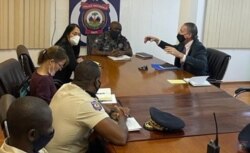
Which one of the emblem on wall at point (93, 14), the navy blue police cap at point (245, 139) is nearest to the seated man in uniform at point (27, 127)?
the navy blue police cap at point (245, 139)

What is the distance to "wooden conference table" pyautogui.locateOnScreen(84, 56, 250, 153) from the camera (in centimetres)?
191

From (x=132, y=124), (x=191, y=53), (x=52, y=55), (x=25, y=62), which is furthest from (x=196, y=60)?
(x=132, y=124)

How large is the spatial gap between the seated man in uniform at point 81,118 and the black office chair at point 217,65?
212 centimetres

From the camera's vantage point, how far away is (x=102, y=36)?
15.9 feet

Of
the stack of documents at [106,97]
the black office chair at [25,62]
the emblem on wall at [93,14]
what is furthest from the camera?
the emblem on wall at [93,14]

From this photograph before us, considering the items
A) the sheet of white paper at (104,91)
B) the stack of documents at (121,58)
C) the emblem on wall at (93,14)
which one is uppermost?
the emblem on wall at (93,14)

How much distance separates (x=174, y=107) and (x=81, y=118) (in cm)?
88

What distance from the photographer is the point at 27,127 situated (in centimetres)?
131

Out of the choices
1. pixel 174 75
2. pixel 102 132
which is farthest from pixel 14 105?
pixel 174 75

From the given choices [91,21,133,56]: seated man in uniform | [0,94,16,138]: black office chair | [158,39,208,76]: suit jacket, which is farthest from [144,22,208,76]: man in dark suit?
[0,94,16,138]: black office chair

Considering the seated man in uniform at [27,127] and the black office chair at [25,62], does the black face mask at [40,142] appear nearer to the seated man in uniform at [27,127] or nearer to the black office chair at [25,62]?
→ the seated man in uniform at [27,127]

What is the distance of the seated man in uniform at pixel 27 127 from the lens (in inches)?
51.0

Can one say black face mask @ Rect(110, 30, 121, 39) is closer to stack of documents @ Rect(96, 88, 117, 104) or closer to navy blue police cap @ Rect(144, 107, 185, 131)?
stack of documents @ Rect(96, 88, 117, 104)

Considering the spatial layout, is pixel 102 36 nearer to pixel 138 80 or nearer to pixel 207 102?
pixel 138 80
